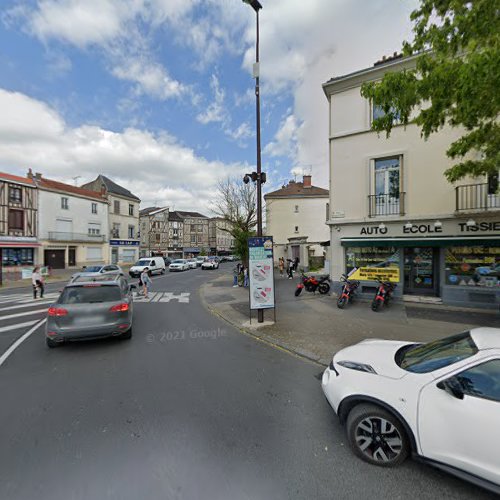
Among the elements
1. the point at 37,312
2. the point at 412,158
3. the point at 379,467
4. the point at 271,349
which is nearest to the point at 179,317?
the point at 271,349

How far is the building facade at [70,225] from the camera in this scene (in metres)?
26.0

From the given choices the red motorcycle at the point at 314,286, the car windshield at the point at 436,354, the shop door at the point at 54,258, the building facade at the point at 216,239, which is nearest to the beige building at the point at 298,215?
the red motorcycle at the point at 314,286

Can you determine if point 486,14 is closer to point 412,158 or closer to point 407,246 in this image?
point 412,158

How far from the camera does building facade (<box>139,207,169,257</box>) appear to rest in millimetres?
54438

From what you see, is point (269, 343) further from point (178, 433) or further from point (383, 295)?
Answer: point (383, 295)

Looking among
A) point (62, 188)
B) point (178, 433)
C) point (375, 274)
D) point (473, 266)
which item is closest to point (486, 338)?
point (178, 433)

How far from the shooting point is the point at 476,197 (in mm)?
8508

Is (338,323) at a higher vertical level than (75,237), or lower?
lower

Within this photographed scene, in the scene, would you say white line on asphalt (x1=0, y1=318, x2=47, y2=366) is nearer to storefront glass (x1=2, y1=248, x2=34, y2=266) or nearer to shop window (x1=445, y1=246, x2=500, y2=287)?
shop window (x1=445, y1=246, x2=500, y2=287)

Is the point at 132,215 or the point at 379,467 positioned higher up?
the point at 132,215

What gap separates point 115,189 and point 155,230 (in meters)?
20.3

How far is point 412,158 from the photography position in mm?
9367

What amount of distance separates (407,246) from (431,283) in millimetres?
1687

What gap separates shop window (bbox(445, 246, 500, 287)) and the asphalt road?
25.1 ft
